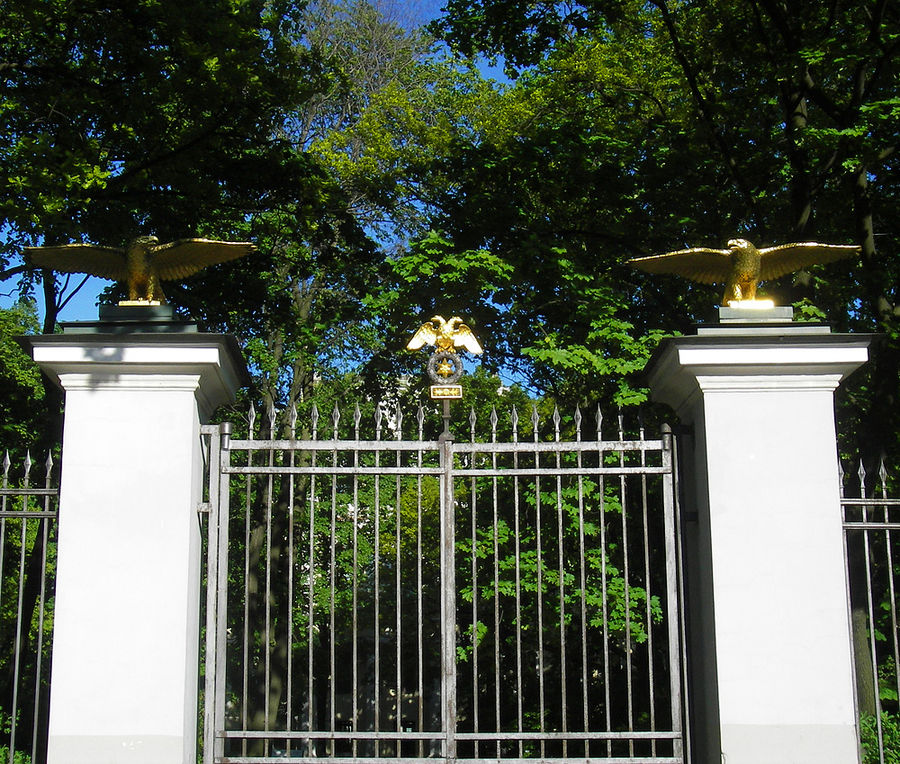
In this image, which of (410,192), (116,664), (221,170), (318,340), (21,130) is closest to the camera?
(116,664)

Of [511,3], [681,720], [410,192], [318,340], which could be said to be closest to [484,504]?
[318,340]

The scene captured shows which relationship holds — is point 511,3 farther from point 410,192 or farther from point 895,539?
point 895,539

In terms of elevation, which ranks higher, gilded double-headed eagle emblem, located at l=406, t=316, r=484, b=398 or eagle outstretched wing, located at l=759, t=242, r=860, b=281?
eagle outstretched wing, located at l=759, t=242, r=860, b=281

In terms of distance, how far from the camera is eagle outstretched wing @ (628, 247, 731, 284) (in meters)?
6.02

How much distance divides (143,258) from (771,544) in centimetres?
375

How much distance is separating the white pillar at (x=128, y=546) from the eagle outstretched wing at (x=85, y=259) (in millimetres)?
625

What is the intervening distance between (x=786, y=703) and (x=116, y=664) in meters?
3.41

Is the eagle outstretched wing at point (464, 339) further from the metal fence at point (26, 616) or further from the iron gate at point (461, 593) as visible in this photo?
the metal fence at point (26, 616)

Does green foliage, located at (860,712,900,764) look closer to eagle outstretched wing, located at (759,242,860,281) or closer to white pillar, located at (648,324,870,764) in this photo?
white pillar, located at (648,324,870,764)

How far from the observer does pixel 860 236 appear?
1185 cm

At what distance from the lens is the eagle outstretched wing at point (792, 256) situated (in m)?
5.86

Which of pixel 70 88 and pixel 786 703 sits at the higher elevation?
pixel 70 88

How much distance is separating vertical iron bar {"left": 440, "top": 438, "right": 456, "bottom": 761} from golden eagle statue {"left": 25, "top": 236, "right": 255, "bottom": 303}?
66.6 inches

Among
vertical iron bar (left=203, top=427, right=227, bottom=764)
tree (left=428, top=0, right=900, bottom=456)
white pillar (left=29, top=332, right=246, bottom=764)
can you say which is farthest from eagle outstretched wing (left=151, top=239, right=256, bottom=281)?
A: tree (left=428, top=0, right=900, bottom=456)
